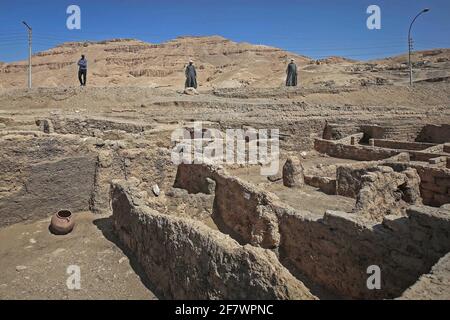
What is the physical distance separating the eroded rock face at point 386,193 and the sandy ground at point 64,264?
3535 millimetres

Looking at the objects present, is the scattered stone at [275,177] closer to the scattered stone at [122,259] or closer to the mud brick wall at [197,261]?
the mud brick wall at [197,261]

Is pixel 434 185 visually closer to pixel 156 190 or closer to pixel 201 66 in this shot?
pixel 156 190

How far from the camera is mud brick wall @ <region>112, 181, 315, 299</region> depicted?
113 inches

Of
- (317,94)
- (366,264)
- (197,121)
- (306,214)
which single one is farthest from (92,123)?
(317,94)

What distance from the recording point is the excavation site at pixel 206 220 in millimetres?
3463

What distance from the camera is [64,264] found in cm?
488

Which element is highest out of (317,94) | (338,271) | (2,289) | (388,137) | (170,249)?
(317,94)

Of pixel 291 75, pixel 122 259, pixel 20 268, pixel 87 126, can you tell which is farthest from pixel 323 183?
pixel 291 75

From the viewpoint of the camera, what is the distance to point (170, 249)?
4023mm

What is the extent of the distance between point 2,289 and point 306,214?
3.65 m

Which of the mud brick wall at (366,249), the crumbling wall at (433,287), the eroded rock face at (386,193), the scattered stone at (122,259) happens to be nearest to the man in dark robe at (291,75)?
the eroded rock face at (386,193)

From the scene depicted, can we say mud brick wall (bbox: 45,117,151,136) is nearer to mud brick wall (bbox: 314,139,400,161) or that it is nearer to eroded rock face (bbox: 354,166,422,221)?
mud brick wall (bbox: 314,139,400,161)
